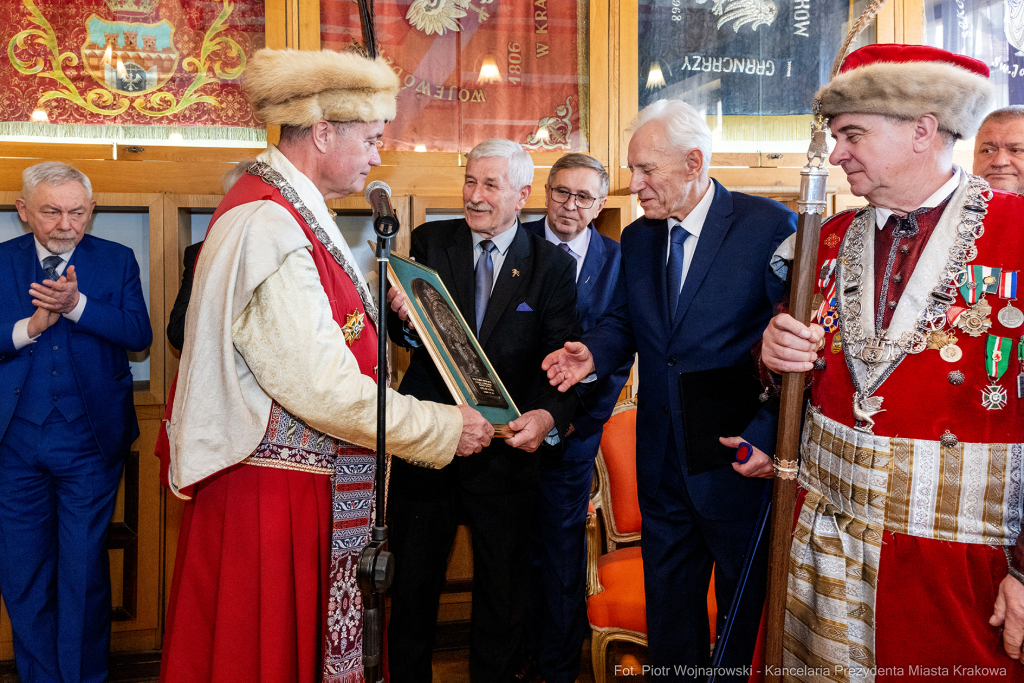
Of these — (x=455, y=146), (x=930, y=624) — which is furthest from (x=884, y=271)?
(x=455, y=146)

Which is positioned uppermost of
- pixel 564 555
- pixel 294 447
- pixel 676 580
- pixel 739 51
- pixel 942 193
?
pixel 739 51

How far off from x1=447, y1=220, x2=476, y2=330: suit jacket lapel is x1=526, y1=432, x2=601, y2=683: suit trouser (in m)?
0.72

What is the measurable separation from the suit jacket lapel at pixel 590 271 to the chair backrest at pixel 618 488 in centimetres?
59

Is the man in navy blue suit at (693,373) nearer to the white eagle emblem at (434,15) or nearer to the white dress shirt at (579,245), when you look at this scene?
the white dress shirt at (579,245)

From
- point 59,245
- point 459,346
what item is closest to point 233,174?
point 59,245

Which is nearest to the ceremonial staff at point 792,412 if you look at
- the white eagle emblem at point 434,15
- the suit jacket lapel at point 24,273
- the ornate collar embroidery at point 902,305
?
the ornate collar embroidery at point 902,305

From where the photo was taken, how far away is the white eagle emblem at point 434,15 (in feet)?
11.8

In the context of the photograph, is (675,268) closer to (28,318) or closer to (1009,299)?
(1009,299)

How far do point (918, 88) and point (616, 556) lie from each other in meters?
1.92

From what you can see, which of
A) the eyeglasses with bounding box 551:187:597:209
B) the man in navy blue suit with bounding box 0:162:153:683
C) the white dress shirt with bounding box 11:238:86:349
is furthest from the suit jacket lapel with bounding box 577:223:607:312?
the white dress shirt with bounding box 11:238:86:349

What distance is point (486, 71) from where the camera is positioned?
3695mm

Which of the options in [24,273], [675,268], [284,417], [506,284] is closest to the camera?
[284,417]

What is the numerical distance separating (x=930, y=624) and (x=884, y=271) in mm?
756

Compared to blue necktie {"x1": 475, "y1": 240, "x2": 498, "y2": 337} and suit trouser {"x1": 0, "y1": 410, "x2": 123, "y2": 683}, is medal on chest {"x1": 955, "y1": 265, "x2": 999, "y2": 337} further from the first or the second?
suit trouser {"x1": 0, "y1": 410, "x2": 123, "y2": 683}
